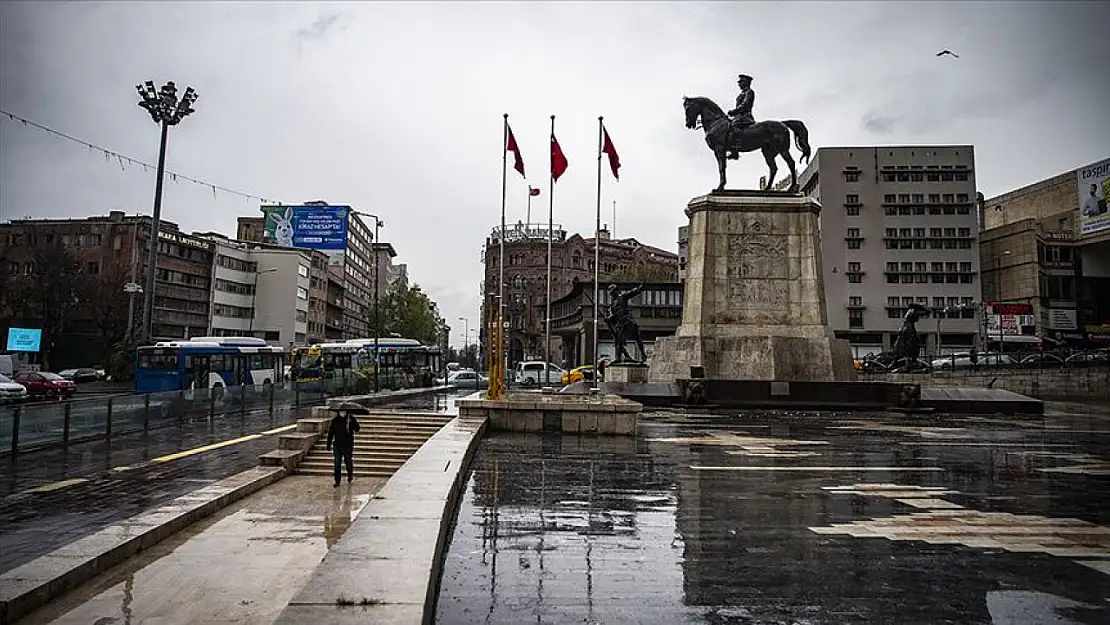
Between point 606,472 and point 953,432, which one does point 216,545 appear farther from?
point 953,432

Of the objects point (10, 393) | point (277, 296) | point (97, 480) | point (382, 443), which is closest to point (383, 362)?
point (10, 393)

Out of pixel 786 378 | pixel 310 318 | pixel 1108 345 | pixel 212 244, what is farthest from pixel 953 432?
pixel 310 318

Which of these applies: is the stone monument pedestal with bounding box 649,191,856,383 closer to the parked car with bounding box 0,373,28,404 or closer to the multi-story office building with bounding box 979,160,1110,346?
the parked car with bounding box 0,373,28,404

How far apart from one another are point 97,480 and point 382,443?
16.8 ft

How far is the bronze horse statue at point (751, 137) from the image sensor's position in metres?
27.1

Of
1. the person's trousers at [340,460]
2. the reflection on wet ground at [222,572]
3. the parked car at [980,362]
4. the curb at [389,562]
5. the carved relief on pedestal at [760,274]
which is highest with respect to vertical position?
the carved relief on pedestal at [760,274]

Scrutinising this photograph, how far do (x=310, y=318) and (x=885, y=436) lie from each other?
8044 centimetres

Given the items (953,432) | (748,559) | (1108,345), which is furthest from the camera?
(1108,345)

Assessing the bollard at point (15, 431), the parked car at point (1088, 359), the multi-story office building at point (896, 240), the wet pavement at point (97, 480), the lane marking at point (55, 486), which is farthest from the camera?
the multi-story office building at point (896, 240)

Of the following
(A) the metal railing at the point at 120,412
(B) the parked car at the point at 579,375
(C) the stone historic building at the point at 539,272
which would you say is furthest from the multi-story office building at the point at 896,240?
(A) the metal railing at the point at 120,412

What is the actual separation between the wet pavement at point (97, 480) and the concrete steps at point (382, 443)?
1.42 m

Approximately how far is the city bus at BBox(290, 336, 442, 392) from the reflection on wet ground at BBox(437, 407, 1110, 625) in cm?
2757

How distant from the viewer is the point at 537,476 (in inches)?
414

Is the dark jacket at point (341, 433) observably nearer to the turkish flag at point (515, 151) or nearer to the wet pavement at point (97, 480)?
the wet pavement at point (97, 480)
